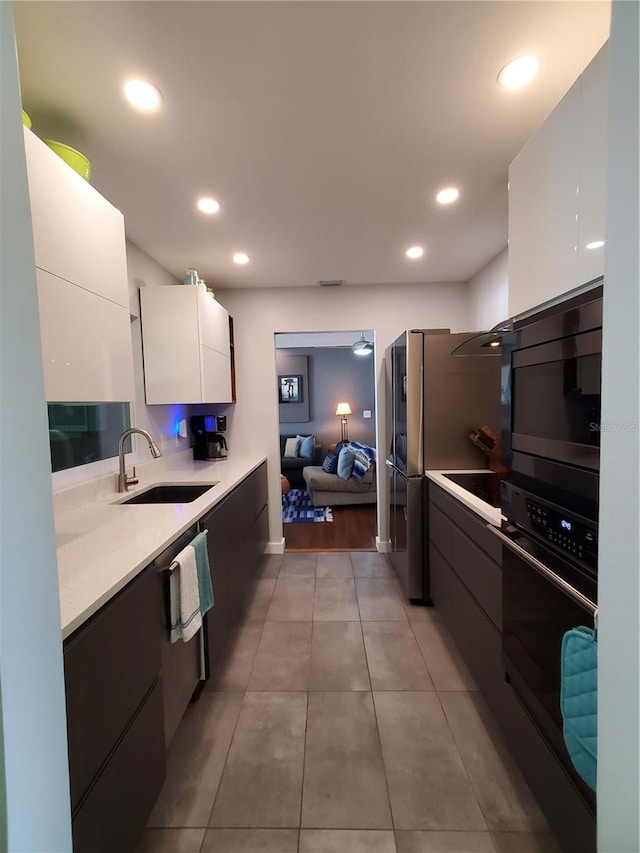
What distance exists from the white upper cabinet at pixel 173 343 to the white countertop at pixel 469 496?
69.4 inches

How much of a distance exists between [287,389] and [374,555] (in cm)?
386

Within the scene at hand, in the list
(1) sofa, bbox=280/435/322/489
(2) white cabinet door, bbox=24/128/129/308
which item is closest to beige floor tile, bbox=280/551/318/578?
(2) white cabinet door, bbox=24/128/129/308

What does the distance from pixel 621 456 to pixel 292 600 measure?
2468 mm

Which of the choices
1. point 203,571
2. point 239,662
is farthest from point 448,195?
point 239,662

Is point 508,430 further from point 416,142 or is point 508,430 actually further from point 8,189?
point 8,189

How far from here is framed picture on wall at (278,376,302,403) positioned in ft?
20.8

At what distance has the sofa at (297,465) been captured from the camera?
5.75 metres

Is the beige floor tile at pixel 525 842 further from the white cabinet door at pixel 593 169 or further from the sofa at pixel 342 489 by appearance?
the sofa at pixel 342 489

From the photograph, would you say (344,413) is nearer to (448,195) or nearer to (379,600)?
(379,600)

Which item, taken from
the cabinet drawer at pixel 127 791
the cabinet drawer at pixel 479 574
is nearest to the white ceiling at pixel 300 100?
the cabinet drawer at pixel 479 574

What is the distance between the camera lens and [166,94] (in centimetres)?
116

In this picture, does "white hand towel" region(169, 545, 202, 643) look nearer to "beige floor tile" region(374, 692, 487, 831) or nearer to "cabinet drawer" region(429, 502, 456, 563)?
"beige floor tile" region(374, 692, 487, 831)

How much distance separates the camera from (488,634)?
1403 millimetres

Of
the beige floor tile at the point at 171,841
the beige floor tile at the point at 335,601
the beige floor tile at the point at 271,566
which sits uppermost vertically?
the beige floor tile at the point at 171,841
